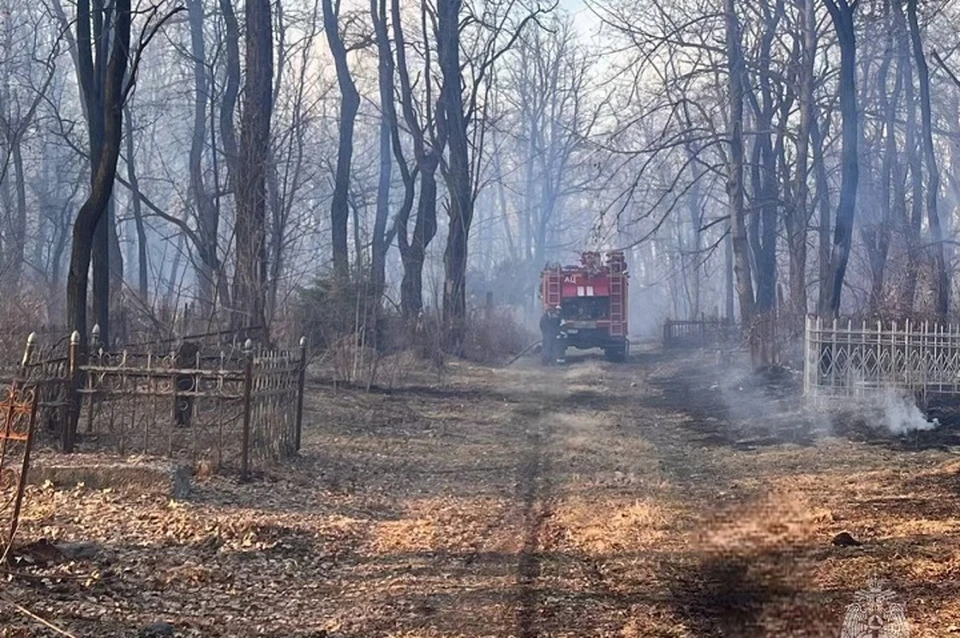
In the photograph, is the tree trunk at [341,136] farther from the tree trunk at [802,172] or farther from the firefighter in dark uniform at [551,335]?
the tree trunk at [802,172]

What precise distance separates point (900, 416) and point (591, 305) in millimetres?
18953

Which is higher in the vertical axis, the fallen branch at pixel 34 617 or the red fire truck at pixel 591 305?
the red fire truck at pixel 591 305

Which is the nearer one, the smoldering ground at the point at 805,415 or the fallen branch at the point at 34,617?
the fallen branch at the point at 34,617

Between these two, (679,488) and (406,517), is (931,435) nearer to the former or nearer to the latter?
(679,488)

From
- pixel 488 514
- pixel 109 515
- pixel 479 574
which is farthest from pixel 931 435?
pixel 109 515

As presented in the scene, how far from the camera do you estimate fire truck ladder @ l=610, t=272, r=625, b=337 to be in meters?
35.4

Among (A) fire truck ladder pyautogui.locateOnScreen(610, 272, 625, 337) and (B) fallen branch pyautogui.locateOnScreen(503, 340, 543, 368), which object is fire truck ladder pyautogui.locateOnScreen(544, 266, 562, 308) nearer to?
(A) fire truck ladder pyautogui.locateOnScreen(610, 272, 625, 337)

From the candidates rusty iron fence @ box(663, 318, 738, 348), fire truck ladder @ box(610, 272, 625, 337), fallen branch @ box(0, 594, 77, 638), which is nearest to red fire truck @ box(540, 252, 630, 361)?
fire truck ladder @ box(610, 272, 625, 337)

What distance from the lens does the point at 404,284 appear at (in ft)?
104

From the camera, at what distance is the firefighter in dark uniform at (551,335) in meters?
35.5

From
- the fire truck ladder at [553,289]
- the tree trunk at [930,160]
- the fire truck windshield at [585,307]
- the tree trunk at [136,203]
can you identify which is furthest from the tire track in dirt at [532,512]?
the fire truck ladder at [553,289]

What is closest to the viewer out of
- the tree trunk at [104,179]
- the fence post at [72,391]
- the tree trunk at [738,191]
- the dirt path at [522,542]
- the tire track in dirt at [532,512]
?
the dirt path at [522,542]

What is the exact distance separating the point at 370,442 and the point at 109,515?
22.7ft

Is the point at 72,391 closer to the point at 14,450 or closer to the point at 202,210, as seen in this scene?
the point at 14,450
